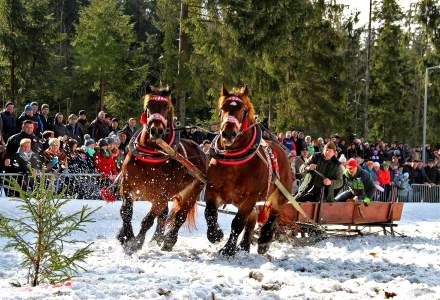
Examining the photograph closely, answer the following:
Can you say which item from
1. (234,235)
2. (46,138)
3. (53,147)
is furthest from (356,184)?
(46,138)

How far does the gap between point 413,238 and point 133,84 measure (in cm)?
2290

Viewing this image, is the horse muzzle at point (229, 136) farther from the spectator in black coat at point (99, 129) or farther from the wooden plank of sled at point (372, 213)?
the spectator in black coat at point (99, 129)

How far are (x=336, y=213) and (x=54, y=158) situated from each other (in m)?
5.28

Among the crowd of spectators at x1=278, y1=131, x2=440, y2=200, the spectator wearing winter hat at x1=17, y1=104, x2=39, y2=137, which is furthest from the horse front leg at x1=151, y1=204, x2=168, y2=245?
the crowd of spectators at x1=278, y1=131, x2=440, y2=200

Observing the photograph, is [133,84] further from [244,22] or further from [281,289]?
[281,289]

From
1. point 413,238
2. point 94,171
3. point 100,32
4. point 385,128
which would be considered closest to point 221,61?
point 94,171

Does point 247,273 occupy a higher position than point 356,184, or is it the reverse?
point 356,184

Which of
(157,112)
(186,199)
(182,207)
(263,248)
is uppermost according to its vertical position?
(157,112)

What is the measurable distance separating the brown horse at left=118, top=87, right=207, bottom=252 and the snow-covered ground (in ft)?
1.20

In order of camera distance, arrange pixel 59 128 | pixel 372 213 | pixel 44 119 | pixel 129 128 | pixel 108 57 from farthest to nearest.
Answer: pixel 108 57, pixel 129 128, pixel 59 128, pixel 44 119, pixel 372 213

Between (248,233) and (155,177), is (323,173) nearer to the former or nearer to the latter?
(248,233)

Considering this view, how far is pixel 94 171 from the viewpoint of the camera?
502 inches

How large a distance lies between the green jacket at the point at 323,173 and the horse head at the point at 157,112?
4.10m

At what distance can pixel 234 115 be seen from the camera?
765 cm
